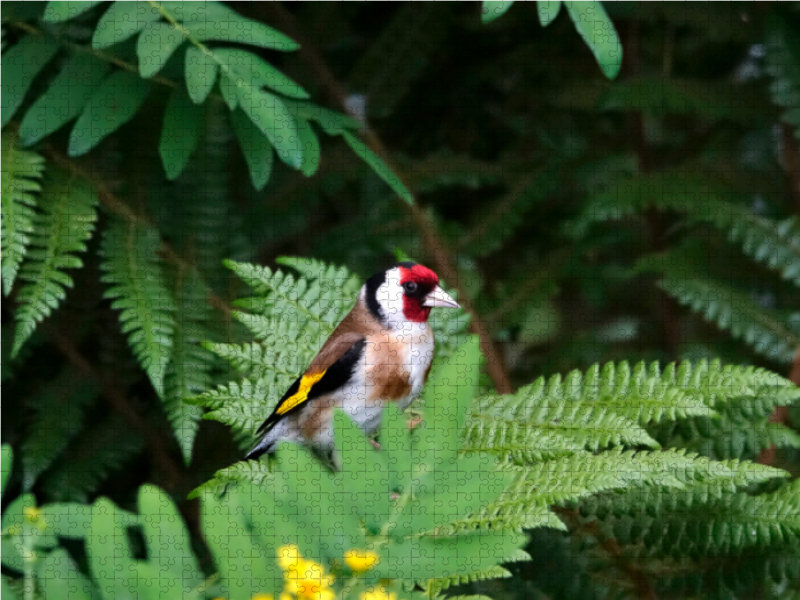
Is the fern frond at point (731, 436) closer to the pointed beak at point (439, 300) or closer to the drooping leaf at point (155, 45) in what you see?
the pointed beak at point (439, 300)

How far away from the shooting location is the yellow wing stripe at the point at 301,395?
Answer: 1753mm

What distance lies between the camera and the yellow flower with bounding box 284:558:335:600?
3.07ft

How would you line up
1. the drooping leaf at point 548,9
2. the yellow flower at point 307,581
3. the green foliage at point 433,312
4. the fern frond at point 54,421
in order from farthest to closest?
1. the fern frond at point 54,421
2. the drooping leaf at point 548,9
3. the green foliage at point 433,312
4. the yellow flower at point 307,581

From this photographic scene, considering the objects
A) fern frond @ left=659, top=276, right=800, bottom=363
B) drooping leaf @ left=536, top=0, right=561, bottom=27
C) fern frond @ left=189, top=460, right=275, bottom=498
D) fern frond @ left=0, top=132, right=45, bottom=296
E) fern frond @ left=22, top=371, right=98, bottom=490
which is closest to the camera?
fern frond @ left=189, top=460, right=275, bottom=498

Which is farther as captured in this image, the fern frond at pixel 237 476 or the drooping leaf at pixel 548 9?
the drooping leaf at pixel 548 9

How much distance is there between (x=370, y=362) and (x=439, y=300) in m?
0.22

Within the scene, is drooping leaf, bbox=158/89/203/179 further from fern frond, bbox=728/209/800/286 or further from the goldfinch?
fern frond, bbox=728/209/800/286

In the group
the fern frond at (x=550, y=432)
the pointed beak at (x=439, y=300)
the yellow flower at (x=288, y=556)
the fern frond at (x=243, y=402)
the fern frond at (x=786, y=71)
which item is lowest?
the yellow flower at (x=288, y=556)

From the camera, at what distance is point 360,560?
995mm

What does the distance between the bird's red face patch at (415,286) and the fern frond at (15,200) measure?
0.88 metres

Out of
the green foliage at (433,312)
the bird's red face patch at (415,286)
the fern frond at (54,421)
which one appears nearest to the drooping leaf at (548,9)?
the green foliage at (433,312)

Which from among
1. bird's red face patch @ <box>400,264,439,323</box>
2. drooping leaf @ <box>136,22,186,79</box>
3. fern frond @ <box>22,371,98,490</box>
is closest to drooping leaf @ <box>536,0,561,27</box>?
bird's red face patch @ <box>400,264,439,323</box>

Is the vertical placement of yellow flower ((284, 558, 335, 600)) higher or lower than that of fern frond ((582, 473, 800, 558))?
higher

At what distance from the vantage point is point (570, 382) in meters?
1.76
